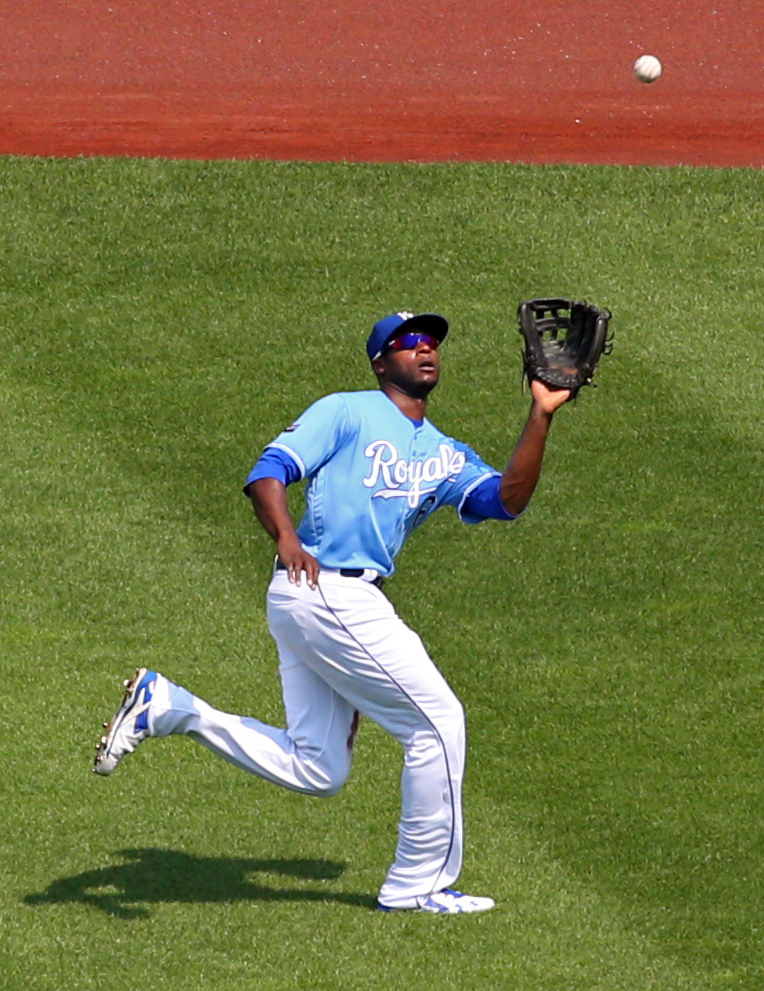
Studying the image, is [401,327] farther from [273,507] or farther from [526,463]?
[273,507]

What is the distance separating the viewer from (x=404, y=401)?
610 cm

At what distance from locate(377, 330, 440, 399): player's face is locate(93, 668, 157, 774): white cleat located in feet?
4.60

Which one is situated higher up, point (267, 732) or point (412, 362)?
point (412, 362)

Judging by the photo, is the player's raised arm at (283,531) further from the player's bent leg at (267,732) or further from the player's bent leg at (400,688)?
the player's bent leg at (267,732)

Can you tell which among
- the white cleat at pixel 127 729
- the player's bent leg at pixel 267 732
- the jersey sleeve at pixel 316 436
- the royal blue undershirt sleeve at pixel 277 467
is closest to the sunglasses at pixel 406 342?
the jersey sleeve at pixel 316 436

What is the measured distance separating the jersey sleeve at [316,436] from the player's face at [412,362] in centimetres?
27

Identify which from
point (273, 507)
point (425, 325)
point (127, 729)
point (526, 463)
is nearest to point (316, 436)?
point (273, 507)

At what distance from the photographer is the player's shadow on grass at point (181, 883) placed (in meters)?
6.00

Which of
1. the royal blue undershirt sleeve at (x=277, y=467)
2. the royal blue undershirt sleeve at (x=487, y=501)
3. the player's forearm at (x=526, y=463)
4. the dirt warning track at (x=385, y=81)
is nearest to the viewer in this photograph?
the royal blue undershirt sleeve at (x=277, y=467)

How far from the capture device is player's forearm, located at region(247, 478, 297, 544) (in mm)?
5594

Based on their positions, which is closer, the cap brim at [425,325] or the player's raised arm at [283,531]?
the player's raised arm at [283,531]

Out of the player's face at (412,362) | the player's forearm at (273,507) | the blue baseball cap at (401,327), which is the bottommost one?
the player's forearm at (273,507)

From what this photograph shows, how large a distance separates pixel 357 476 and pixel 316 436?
0.65 ft

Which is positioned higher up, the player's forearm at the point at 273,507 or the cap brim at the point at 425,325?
the cap brim at the point at 425,325
